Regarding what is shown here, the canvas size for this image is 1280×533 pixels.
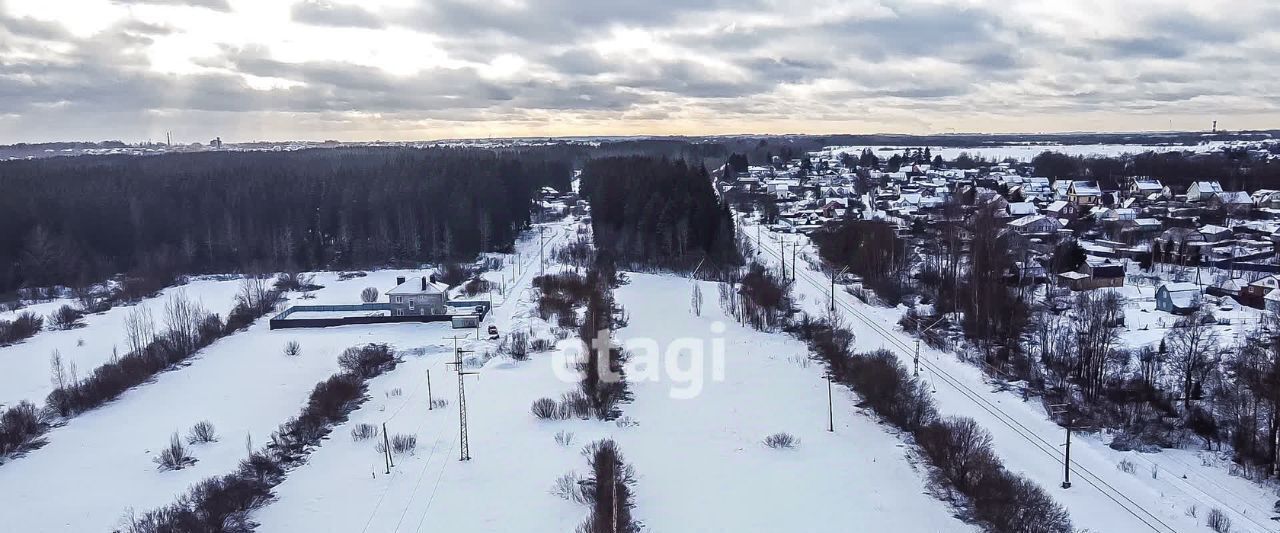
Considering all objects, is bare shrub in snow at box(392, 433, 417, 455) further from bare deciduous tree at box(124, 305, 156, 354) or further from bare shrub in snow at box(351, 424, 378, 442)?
bare deciduous tree at box(124, 305, 156, 354)

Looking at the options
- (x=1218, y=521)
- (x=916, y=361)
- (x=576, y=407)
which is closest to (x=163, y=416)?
(x=576, y=407)

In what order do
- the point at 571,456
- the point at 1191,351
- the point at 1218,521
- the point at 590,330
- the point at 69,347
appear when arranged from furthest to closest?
the point at 69,347
the point at 590,330
the point at 1191,351
the point at 571,456
the point at 1218,521

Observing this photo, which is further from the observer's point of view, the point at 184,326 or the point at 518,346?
the point at 184,326

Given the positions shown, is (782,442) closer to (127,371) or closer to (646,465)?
(646,465)

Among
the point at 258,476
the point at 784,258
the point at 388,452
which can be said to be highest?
the point at 784,258

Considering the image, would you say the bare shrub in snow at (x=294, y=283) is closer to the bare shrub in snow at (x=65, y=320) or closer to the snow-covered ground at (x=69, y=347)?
the snow-covered ground at (x=69, y=347)

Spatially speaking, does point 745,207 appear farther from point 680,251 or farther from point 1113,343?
point 1113,343

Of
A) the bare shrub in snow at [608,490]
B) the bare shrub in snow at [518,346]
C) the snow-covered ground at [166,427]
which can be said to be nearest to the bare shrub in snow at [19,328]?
the snow-covered ground at [166,427]
